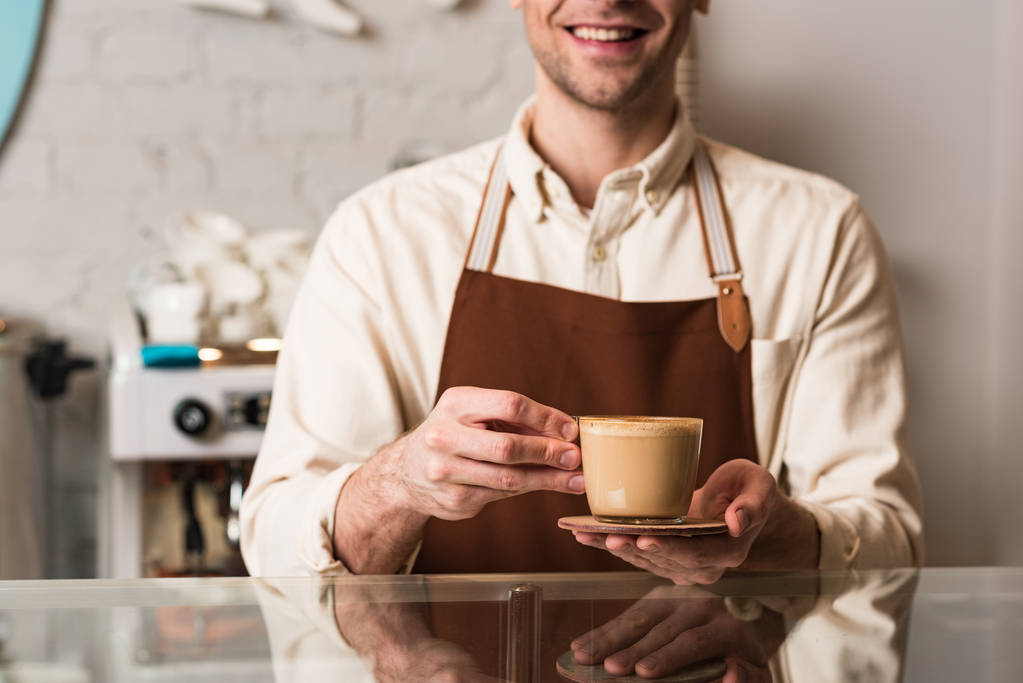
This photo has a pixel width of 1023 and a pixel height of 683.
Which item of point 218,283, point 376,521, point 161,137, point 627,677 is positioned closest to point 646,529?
point 627,677

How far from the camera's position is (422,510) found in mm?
1082

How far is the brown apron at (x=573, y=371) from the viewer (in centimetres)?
142

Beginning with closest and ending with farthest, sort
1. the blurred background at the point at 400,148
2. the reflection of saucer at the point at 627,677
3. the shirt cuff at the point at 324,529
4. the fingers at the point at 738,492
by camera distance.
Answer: the reflection of saucer at the point at 627,677
the fingers at the point at 738,492
the shirt cuff at the point at 324,529
the blurred background at the point at 400,148

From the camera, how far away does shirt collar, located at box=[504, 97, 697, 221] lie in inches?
60.9

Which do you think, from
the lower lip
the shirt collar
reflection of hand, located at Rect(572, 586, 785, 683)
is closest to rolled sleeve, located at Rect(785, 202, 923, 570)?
the shirt collar

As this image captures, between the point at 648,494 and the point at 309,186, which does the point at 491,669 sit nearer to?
the point at 648,494

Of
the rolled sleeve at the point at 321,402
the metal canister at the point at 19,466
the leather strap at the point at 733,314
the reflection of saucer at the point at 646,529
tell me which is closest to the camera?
the reflection of saucer at the point at 646,529

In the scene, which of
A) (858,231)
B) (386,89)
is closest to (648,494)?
(858,231)

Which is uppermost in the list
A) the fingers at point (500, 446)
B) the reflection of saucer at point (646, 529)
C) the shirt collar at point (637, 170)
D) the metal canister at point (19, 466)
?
the shirt collar at point (637, 170)

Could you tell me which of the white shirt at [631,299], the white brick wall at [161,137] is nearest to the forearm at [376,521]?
the white shirt at [631,299]

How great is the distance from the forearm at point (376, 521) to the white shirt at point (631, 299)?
0.57 feet

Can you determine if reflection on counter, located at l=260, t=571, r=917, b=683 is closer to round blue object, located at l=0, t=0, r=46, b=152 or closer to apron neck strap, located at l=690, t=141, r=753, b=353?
apron neck strap, located at l=690, t=141, r=753, b=353

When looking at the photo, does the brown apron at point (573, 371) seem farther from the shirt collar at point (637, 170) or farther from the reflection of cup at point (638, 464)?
the reflection of cup at point (638, 464)

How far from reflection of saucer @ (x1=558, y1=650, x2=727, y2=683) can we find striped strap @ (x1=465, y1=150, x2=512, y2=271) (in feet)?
2.88
